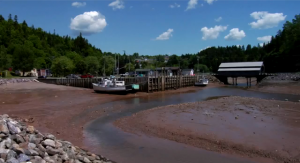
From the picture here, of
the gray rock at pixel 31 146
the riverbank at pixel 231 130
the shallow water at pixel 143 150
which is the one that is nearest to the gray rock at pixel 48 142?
the gray rock at pixel 31 146

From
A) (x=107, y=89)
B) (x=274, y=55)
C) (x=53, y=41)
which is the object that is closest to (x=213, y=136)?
(x=107, y=89)

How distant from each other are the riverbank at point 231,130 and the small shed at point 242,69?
69816 millimetres

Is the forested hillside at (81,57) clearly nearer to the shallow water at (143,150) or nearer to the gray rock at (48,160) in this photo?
the shallow water at (143,150)

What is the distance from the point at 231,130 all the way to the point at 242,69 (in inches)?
3249

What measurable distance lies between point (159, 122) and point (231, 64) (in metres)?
89.9

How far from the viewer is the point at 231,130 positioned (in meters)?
17.3

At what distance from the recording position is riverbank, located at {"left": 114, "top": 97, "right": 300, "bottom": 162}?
1334 cm

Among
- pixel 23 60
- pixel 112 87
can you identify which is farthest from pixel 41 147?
pixel 23 60

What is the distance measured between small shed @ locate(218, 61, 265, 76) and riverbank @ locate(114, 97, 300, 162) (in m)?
69.8

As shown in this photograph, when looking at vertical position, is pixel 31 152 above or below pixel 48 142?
above

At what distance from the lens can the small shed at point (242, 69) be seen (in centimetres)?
9026

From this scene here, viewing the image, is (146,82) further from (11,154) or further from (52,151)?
(11,154)

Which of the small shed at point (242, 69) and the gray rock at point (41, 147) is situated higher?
the small shed at point (242, 69)

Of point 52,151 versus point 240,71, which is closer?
point 52,151
